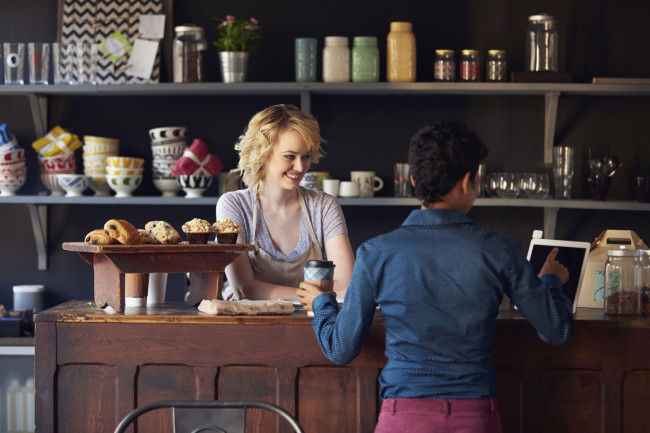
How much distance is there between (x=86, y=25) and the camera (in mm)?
3635

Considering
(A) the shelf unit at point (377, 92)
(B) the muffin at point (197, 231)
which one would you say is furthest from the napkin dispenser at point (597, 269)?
(A) the shelf unit at point (377, 92)

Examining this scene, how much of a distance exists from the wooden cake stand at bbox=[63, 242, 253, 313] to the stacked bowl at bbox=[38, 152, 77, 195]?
5.04 feet

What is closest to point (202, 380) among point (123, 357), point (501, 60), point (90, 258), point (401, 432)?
point (123, 357)

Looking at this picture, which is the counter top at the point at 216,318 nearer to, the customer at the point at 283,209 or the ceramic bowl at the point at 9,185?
the customer at the point at 283,209

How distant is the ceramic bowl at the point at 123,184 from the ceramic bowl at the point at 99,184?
1.2 inches

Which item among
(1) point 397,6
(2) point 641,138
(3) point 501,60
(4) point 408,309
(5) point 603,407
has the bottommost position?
(5) point 603,407

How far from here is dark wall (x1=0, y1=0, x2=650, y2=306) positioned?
11.9 feet

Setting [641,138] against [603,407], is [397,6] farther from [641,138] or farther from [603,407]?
[603,407]

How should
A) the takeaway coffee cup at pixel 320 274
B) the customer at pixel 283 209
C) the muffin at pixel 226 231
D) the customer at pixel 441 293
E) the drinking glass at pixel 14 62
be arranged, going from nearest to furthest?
the customer at pixel 441 293 < the takeaway coffee cup at pixel 320 274 < the muffin at pixel 226 231 < the customer at pixel 283 209 < the drinking glass at pixel 14 62

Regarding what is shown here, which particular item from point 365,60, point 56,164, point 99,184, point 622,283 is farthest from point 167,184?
point 622,283

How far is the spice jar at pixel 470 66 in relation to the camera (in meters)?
3.42

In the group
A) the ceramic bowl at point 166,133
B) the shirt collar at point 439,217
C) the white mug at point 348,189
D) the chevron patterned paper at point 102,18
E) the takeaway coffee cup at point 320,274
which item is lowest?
the takeaway coffee cup at point 320,274

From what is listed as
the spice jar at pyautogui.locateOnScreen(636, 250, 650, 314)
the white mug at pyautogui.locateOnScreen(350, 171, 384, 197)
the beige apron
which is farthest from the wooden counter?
the white mug at pyautogui.locateOnScreen(350, 171, 384, 197)

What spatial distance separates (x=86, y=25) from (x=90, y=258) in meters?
1.82
